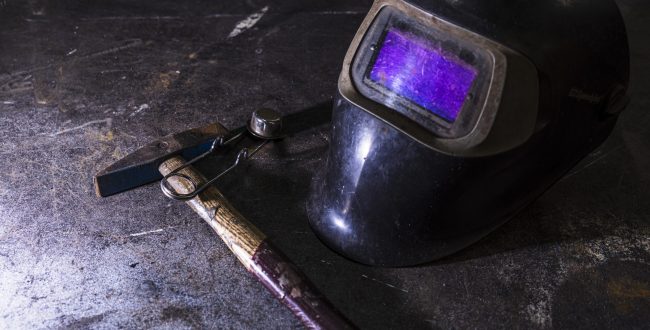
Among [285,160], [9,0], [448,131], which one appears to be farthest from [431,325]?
[9,0]

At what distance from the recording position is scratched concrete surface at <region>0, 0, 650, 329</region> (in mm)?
1378

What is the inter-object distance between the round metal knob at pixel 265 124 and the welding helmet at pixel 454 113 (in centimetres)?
29

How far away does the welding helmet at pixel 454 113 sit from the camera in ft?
4.02

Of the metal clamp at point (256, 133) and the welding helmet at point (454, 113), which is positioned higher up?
the welding helmet at point (454, 113)

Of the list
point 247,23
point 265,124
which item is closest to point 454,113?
point 265,124

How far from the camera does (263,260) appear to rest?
4.36ft

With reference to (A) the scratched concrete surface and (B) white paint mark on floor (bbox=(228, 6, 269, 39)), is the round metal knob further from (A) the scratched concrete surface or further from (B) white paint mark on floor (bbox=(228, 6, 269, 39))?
(B) white paint mark on floor (bbox=(228, 6, 269, 39))

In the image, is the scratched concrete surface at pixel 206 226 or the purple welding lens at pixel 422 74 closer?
the purple welding lens at pixel 422 74

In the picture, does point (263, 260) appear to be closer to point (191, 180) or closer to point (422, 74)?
point (191, 180)

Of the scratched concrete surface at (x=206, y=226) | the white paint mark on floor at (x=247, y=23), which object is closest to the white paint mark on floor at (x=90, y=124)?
the scratched concrete surface at (x=206, y=226)

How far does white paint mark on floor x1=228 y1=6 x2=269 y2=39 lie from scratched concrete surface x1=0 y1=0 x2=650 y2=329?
2cm

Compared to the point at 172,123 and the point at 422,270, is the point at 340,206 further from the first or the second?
the point at 172,123

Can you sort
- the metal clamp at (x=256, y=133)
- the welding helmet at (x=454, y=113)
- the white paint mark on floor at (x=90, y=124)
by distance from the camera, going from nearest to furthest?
the welding helmet at (x=454, y=113) < the metal clamp at (x=256, y=133) < the white paint mark on floor at (x=90, y=124)

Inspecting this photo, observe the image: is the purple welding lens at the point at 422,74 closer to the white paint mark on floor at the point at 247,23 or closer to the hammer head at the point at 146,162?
the hammer head at the point at 146,162
